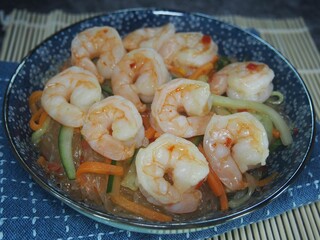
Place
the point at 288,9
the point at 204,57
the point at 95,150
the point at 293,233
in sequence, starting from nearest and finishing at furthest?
1. the point at 95,150
2. the point at 293,233
3. the point at 204,57
4. the point at 288,9

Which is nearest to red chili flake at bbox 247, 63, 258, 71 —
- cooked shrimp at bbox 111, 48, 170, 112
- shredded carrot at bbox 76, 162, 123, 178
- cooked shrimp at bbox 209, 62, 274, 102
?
cooked shrimp at bbox 209, 62, 274, 102

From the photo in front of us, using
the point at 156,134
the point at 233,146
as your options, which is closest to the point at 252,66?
the point at 233,146

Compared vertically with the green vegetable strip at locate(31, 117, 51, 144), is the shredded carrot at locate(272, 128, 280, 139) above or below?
below

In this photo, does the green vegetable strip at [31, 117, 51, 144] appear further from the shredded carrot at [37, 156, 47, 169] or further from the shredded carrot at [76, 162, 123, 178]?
the shredded carrot at [76, 162, 123, 178]

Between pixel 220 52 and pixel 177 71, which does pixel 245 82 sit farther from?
pixel 220 52

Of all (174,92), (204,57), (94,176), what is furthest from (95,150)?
(204,57)

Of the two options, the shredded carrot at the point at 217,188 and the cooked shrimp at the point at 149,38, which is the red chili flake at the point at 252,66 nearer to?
the cooked shrimp at the point at 149,38

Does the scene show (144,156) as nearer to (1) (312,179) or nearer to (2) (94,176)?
(2) (94,176)
